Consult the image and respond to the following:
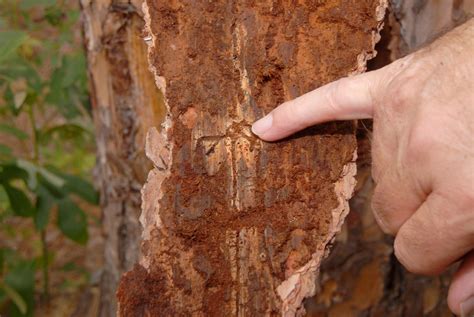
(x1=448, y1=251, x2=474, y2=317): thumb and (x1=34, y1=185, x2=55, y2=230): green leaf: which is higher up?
(x1=34, y1=185, x2=55, y2=230): green leaf

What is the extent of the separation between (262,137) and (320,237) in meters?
0.27

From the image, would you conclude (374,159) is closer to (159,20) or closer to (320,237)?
(320,237)

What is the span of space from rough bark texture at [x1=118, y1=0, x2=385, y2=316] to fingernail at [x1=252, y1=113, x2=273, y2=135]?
1.0 inches

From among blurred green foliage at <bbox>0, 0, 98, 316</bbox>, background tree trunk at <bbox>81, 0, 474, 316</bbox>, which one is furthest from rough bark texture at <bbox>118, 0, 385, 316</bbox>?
blurred green foliage at <bbox>0, 0, 98, 316</bbox>

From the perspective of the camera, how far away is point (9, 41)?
179cm

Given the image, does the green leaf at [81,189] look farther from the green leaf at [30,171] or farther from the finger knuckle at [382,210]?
the finger knuckle at [382,210]

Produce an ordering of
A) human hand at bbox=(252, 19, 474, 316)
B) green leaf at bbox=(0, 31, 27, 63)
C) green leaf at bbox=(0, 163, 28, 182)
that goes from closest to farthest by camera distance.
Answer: human hand at bbox=(252, 19, 474, 316)
green leaf at bbox=(0, 31, 27, 63)
green leaf at bbox=(0, 163, 28, 182)

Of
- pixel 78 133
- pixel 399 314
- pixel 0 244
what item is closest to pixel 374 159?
pixel 399 314

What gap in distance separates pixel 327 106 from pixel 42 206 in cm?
147

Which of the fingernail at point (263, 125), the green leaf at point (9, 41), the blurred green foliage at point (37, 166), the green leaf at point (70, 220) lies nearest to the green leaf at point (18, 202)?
the blurred green foliage at point (37, 166)

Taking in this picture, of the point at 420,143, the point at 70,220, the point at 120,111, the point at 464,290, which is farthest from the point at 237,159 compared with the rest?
the point at 70,220

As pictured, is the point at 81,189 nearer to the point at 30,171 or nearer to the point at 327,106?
the point at 30,171

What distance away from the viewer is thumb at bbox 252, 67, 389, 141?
1.24 m

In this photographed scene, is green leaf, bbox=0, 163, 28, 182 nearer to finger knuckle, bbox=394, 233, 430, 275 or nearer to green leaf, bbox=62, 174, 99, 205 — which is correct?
green leaf, bbox=62, 174, 99, 205
